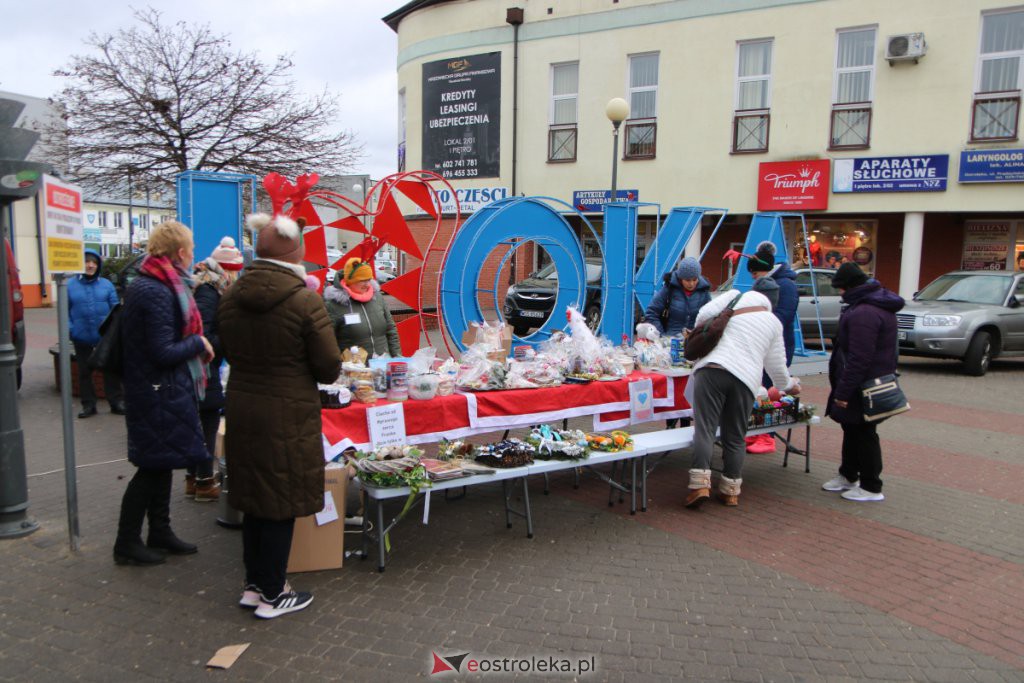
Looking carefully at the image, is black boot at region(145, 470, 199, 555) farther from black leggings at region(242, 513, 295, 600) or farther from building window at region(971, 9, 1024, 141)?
building window at region(971, 9, 1024, 141)

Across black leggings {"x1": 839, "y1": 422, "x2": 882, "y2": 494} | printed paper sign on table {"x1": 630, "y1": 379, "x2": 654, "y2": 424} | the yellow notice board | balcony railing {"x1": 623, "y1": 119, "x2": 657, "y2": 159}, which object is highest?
balcony railing {"x1": 623, "y1": 119, "x2": 657, "y2": 159}

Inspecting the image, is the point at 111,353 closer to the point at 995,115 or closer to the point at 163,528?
the point at 163,528

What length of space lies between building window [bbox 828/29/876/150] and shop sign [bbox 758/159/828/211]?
703 mm

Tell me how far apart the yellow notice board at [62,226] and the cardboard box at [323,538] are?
2084mm

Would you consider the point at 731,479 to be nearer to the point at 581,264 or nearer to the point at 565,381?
the point at 565,381

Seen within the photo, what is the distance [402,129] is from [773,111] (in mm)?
11439

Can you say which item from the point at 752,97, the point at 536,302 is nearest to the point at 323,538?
Result: the point at 536,302

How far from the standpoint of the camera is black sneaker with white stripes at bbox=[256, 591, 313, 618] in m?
3.66

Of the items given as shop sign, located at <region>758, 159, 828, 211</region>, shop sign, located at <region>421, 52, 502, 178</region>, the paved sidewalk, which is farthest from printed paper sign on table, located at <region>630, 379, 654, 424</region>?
shop sign, located at <region>421, 52, 502, 178</region>

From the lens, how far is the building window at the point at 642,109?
60.3 feet

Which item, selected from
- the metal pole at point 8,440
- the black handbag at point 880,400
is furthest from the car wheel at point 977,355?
the metal pole at point 8,440

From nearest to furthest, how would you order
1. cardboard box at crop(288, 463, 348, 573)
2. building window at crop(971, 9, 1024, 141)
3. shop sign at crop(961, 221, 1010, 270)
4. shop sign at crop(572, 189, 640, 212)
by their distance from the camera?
1. cardboard box at crop(288, 463, 348, 573)
2. building window at crop(971, 9, 1024, 141)
3. shop sign at crop(961, 221, 1010, 270)
4. shop sign at crop(572, 189, 640, 212)

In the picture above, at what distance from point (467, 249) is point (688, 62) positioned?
12.1 meters

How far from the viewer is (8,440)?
4508mm
